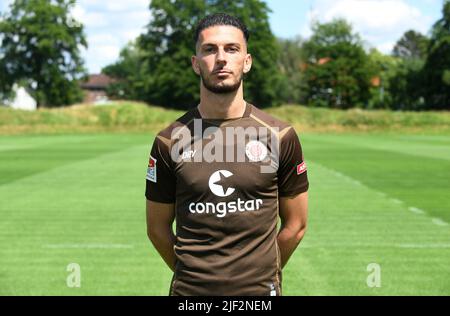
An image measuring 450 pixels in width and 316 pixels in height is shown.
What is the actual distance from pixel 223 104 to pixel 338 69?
97.4 metres

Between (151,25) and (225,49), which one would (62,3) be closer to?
(151,25)

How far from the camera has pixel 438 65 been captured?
278 ft

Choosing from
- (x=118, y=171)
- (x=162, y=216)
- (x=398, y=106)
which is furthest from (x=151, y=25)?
(x=162, y=216)

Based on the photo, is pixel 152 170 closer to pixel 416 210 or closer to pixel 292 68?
Result: pixel 416 210

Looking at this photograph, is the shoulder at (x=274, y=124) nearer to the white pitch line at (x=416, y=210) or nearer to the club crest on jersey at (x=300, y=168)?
the club crest on jersey at (x=300, y=168)

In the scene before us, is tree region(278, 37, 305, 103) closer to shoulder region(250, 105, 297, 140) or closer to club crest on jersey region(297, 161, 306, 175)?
club crest on jersey region(297, 161, 306, 175)

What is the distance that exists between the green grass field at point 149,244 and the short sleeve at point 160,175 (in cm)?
381

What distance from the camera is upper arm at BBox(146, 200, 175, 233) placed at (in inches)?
142

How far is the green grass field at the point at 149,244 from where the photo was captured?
7.52 m

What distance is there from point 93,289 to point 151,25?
79395 mm

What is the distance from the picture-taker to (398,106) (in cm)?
9950

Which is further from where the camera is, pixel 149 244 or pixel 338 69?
pixel 338 69

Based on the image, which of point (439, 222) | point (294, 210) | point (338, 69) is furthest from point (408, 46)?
point (294, 210)

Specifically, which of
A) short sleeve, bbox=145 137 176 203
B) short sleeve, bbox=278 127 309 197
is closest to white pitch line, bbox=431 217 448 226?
short sleeve, bbox=278 127 309 197
